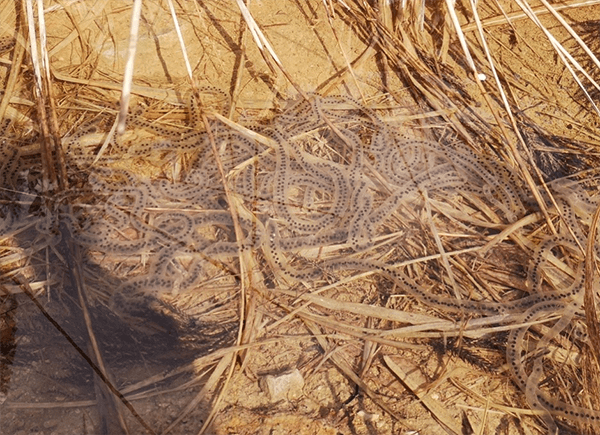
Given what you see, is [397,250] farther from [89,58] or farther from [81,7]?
[81,7]

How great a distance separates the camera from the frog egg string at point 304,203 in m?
2.25

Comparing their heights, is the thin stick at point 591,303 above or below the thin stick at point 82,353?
below

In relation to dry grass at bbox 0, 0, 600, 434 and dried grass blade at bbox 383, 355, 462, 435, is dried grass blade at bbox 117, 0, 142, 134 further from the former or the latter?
dried grass blade at bbox 383, 355, 462, 435

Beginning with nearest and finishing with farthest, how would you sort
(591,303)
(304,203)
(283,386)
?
(283,386) < (591,303) < (304,203)

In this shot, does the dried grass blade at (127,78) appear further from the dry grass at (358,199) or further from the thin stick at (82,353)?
the thin stick at (82,353)

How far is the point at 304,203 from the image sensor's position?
2535mm

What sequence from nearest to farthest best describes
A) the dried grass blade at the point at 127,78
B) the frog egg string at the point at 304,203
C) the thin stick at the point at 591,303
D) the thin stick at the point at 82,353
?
the dried grass blade at the point at 127,78, the thin stick at the point at 82,353, the thin stick at the point at 591,303, the frog egg string at the point at 304,203

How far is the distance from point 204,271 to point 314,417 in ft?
2.40

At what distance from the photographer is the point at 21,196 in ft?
8.02

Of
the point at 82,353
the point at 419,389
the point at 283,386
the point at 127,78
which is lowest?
the point at 419,389

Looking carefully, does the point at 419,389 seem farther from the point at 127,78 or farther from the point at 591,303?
the point at 127,78

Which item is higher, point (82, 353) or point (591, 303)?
point (82, 353)

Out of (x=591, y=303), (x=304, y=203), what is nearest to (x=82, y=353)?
(x=304, y=203)

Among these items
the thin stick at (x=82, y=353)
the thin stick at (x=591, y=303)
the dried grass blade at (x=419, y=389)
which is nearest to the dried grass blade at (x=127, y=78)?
the thin stick at (x=82, y=353)
